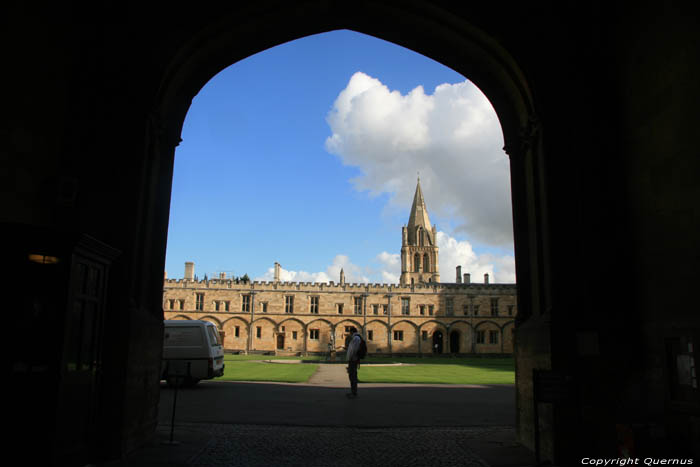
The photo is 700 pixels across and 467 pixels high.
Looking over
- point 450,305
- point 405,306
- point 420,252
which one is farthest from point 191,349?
point 420,252

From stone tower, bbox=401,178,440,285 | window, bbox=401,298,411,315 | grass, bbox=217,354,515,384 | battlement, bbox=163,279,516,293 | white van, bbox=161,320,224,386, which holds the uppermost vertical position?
stone tower, bbox=401,178,440,285

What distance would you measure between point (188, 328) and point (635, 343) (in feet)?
34.6

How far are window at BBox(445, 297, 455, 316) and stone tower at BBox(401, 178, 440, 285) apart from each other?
21.1 meters

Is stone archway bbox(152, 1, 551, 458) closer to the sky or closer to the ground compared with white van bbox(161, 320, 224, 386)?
closer to the sky

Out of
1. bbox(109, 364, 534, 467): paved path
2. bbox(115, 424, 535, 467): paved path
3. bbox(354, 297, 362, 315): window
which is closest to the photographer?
bbox(115, 424, 535, 467): paved path

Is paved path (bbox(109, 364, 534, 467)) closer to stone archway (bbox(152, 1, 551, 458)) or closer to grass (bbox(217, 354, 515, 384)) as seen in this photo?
stone archway (bbox(152, 1, 551, 458))

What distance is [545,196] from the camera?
6070 mm

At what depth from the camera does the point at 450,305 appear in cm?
5562

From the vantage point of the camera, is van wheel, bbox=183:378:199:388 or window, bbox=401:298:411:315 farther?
window, bbox=401:298:411:315

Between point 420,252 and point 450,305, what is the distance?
23.0 meters

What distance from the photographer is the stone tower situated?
77688 mm

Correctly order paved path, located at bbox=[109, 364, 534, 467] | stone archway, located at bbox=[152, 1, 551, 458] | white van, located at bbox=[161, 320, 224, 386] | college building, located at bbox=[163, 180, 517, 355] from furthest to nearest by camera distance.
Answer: college building, located at bbox=[163, 180, 517, 355]
white van, located at bbox=[161, 320, 224, 386]
stone archway, located at bbox=[152, 1, 551, 458]
paved path, located at bbox=[109, 364, 534, 467]

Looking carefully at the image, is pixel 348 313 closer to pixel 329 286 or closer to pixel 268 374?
pixel 329 286

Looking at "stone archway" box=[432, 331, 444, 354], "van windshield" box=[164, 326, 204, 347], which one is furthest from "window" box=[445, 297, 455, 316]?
"van windshield" box=[164, 326, 204, 347]
